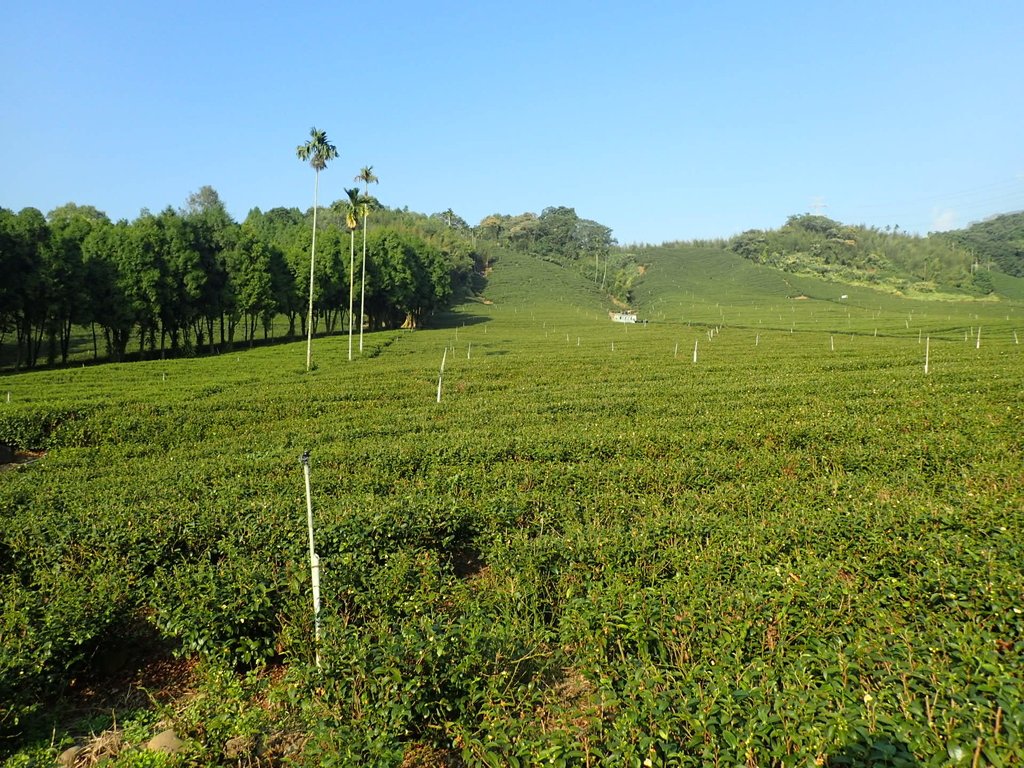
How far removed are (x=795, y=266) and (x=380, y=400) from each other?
168 m

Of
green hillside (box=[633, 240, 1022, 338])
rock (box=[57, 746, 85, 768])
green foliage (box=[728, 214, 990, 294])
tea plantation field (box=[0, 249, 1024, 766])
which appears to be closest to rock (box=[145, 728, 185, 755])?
tea plantation field (box=[0, 249, 1024, 766])

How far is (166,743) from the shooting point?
647cm

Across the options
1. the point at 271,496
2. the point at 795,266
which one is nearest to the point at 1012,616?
the point at 271,496

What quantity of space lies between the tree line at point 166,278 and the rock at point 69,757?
44466mm

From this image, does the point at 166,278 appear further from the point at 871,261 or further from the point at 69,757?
the point at 871,261

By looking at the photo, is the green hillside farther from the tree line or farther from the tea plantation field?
the tea plantation field

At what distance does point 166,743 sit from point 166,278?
55928 millimetres

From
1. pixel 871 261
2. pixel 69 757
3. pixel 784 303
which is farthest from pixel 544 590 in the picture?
pixel 871 261

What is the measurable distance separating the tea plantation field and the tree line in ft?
101

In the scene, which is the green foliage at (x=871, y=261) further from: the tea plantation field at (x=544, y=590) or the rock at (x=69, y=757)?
the rock at (x=69, y=757)

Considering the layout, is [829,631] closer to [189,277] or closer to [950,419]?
[950,419]

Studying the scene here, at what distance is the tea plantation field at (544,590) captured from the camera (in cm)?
585

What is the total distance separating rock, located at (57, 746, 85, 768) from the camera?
6656 millimetres

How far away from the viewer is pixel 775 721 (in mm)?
5344
